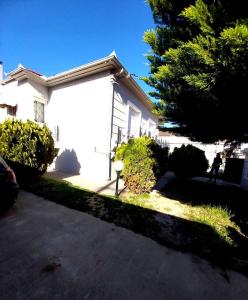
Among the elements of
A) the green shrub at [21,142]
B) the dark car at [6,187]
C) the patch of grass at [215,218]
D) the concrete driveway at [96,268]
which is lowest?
the patch of grass at [215,218]

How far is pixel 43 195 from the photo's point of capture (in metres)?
5.02

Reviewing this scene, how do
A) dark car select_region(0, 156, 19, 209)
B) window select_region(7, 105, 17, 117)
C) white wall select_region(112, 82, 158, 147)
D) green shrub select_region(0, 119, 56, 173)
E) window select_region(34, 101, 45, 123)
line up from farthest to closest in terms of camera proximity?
window select_region(7, 105, 17, 117) → window select_region(34, 101, 45, 123) → white wall select_region(112, 82, 158, 147) → green shrub select_region(0, 119, 56, 173) → dark car select_region(0, 156, 19, 209)

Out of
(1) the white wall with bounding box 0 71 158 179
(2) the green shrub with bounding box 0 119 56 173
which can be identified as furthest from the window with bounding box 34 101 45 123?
(2) the green shrub with bounding box 0 119 56 173

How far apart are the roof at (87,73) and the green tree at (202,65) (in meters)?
2.96

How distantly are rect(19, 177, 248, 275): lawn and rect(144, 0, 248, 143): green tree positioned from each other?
2411 millimetres

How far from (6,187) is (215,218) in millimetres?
5327

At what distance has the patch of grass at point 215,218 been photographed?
12.5ft

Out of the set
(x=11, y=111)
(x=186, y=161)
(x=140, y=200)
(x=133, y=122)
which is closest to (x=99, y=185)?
(x=140, y=200)

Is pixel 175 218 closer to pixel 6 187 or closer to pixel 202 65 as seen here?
pixel 202 65

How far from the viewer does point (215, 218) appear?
4613mm

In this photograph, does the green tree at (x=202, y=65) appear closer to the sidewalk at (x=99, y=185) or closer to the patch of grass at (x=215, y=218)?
the patch of grass at (x=215, y=218)

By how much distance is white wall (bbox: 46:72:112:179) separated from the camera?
7.73 meters

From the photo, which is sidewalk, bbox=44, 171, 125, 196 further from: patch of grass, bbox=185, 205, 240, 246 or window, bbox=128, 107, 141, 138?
window, bbox=128, 107, 141, 138

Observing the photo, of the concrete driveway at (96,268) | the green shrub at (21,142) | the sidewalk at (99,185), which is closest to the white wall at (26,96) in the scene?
the green shrub at (21,142)
